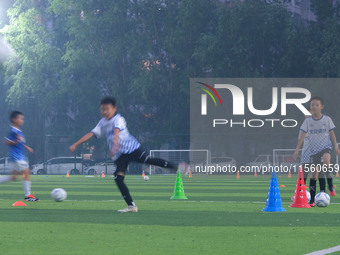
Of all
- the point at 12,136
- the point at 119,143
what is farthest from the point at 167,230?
the point at 12,136

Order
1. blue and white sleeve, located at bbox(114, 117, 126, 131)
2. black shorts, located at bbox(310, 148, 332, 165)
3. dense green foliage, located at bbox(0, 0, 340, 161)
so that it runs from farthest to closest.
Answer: dense green foliage, located at bbox(0, 0, 340, 161) < black shorts, located at bbox(310, 148, 332, 165) < blue and white sleeve, located at bbox(114, 117, 126, 131)

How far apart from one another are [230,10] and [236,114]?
286 inches

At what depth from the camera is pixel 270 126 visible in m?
47.6

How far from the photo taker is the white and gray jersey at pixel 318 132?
15.1 m

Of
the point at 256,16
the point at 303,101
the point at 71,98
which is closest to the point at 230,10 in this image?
the point at 256,16

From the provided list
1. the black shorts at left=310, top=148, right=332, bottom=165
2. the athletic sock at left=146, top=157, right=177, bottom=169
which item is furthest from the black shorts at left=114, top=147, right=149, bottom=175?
the black shorts at left=310, top=148, right=332, bottom=165

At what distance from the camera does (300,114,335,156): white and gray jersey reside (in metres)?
15.1

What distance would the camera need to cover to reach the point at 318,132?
1517 cm

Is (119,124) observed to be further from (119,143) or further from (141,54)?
(141,54)

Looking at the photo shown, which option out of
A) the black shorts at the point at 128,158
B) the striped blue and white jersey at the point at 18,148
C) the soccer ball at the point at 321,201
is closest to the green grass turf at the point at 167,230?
the soccer ball at the point at 321,201

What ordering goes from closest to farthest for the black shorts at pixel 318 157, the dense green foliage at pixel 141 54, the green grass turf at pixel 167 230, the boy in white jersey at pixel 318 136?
the green grass turf at pixel 167 230
the boy in white jersey at pixel 318 136
the black shorts at pixel 318 157
the dense green foliage at pixel 141 54

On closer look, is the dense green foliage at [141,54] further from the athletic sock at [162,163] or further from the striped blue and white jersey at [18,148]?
the athletic sock at [162,163]

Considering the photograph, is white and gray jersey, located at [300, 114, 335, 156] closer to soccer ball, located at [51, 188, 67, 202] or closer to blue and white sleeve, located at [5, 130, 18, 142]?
soccer ball, located at [51, 188, 67, 202]

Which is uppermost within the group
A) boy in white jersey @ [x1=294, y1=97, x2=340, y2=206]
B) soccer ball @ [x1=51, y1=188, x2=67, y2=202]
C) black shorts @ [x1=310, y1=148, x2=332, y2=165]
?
boy in white jersey @ [x1=294, y1=97, x2=340, y2=206]
